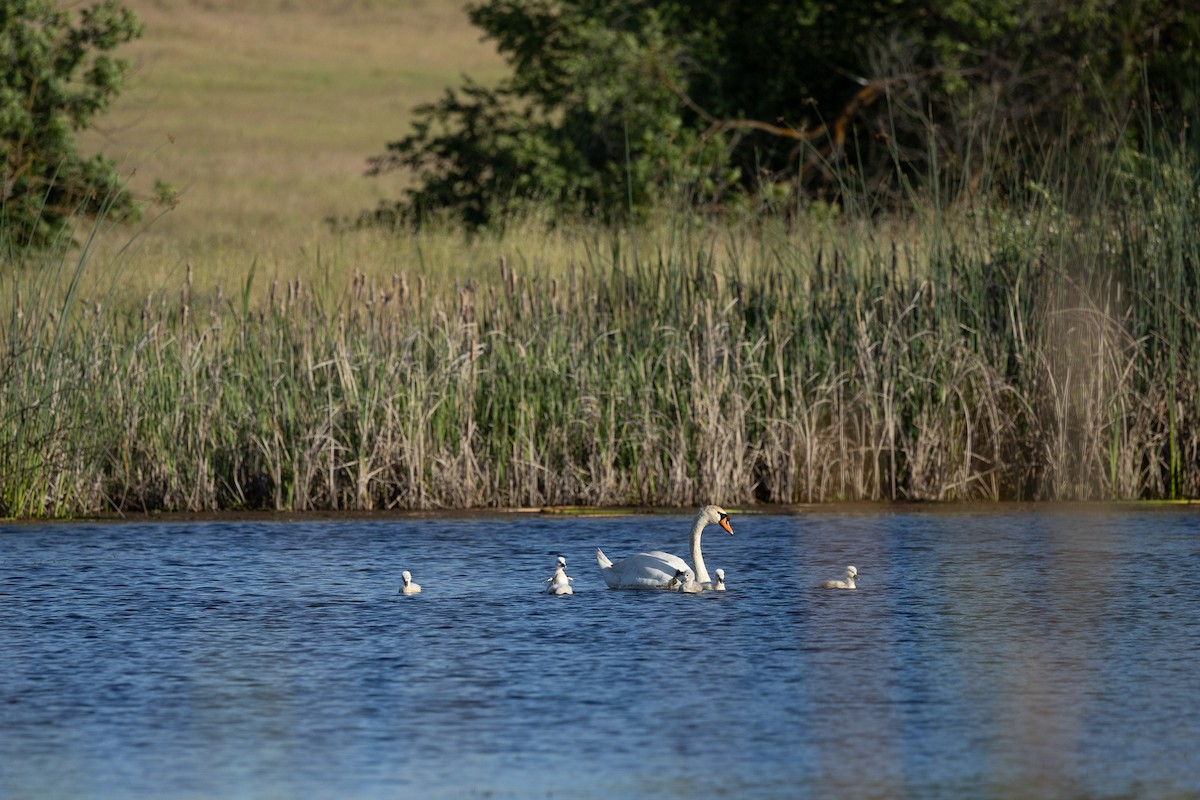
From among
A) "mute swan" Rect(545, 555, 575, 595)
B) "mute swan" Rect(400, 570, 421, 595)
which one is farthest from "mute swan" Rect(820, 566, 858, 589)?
"mute swan" Rect(400, 570, 421, 595)

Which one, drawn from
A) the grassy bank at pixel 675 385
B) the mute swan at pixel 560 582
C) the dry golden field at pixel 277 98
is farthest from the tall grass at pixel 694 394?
the dry golden field at pixel 277 98

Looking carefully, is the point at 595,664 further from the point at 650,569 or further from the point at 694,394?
the point at 694,394

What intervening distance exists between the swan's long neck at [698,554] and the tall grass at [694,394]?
2.22 metres

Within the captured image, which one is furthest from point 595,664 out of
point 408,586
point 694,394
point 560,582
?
point 694,394

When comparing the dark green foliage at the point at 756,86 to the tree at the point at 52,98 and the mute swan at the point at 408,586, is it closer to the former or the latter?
the tree at the point at 52,98

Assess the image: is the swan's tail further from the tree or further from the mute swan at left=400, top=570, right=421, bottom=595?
the tree

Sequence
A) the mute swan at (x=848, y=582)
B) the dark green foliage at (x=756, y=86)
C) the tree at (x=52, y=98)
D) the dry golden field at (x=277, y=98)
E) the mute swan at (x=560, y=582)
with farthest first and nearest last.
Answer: the dry golden field at (x=277, y=98) < the dark green foliage at (x=756, y=86) < the tree at (x=52, y=98) < the mute swan at (x=848, y=582) < the mute swan at (x=560, y=582)

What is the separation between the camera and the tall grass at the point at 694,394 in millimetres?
11250

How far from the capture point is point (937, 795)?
553 centimetres

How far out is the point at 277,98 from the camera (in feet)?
266

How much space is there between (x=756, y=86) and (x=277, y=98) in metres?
59.1

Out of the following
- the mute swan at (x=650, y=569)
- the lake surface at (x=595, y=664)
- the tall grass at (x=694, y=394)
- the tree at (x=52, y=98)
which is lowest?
the lake surface at (x=595, y=664)

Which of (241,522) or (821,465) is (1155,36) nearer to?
(821,465)

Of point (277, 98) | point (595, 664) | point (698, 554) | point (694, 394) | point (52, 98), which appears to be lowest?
point (595, 664)
